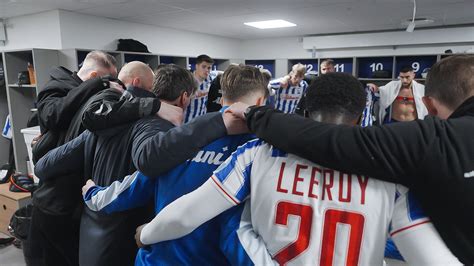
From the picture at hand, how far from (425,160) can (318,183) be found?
23 cm

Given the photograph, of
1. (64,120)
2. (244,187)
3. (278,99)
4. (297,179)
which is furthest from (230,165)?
(278,99)

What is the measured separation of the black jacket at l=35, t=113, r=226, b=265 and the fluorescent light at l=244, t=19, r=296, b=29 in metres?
5.06

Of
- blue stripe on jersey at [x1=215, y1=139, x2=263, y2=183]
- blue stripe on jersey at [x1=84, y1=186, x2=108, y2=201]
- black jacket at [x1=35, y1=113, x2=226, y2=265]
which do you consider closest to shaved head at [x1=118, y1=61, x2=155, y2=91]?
black jacket at [x1=35, y1=113, x2=226, y2=265]

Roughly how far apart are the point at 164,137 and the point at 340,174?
51cm

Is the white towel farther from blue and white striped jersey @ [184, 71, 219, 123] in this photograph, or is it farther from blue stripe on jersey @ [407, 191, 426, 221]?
blue stripe on jersey @ [407, 191, 426, 221]

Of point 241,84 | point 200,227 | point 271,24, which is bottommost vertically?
point 200,227

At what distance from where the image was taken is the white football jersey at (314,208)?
29.3 inches

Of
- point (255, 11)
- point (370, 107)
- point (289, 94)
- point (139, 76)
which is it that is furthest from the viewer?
point (255, 11)

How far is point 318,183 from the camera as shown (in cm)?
79

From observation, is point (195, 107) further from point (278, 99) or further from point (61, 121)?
point (61, 121)

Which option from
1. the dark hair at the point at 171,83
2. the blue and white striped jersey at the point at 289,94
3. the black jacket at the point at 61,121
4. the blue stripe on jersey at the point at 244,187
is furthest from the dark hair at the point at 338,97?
the blue and white striped jersey at the point at 289,94

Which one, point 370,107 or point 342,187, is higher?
point 342,187

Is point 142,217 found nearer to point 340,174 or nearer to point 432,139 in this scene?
point 340,174

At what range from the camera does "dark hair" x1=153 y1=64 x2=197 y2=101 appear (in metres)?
1.32
